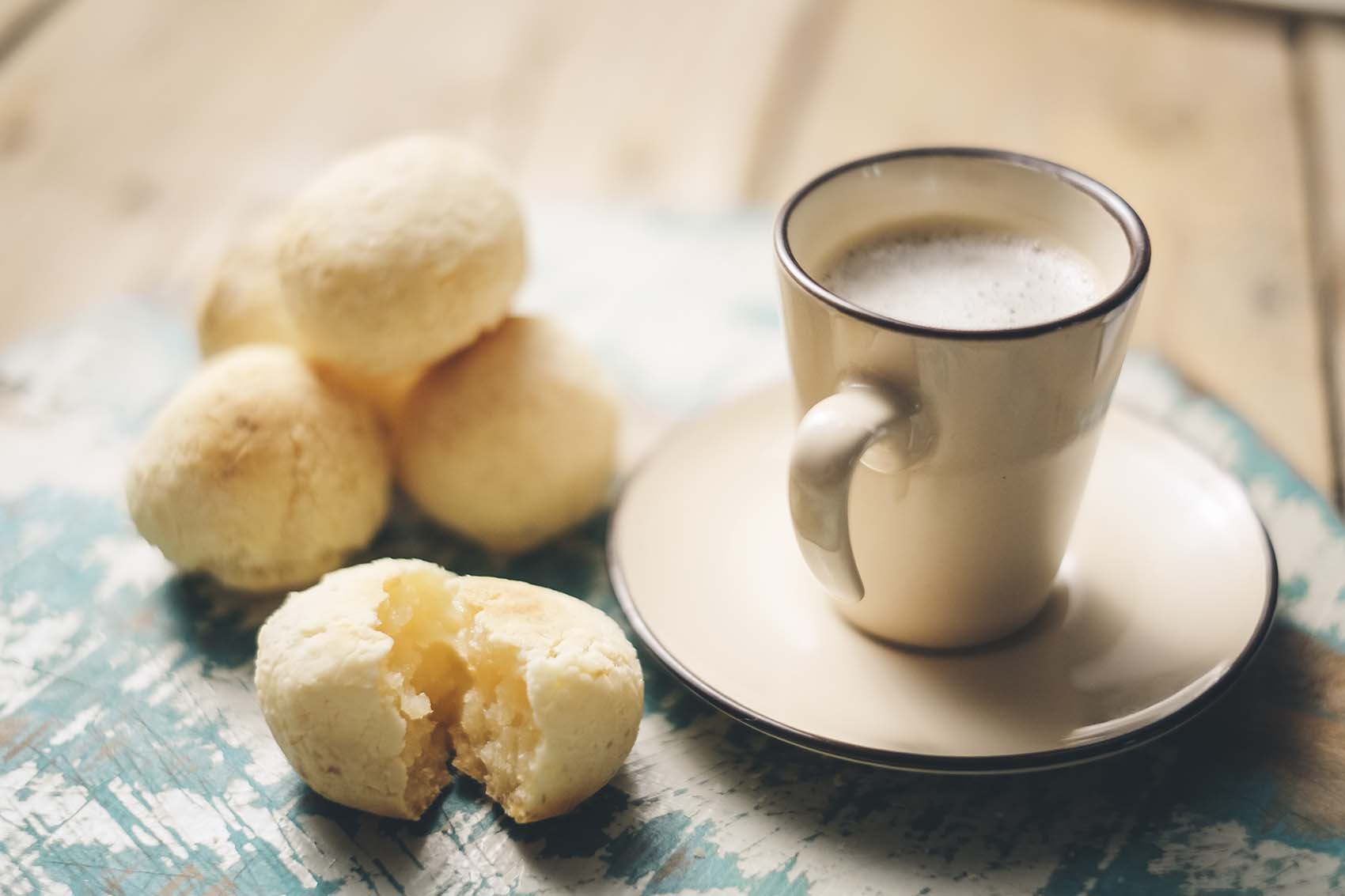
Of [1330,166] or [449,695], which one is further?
[1330,166]

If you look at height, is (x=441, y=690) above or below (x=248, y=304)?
below

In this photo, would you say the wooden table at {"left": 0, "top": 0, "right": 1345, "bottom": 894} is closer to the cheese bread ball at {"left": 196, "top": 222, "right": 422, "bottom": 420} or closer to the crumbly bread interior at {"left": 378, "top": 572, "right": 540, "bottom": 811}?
the crumbly bread interior at {"left": 378, "top": 572, "right": 540, "bottom": 811}

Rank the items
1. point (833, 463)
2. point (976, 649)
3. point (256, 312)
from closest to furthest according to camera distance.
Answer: point (833, 463) → point (976, 649) → point (256, 312)

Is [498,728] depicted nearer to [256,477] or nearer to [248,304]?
[256,477]

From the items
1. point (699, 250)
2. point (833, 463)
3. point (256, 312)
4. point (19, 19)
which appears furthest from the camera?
point (19, 19)

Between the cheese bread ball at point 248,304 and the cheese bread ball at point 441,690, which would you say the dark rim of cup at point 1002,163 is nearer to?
the cheese bread ball at point 441,690

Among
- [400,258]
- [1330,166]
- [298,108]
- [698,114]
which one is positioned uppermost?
[400,258]

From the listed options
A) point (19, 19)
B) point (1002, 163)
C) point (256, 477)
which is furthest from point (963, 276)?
point (19, 19)
